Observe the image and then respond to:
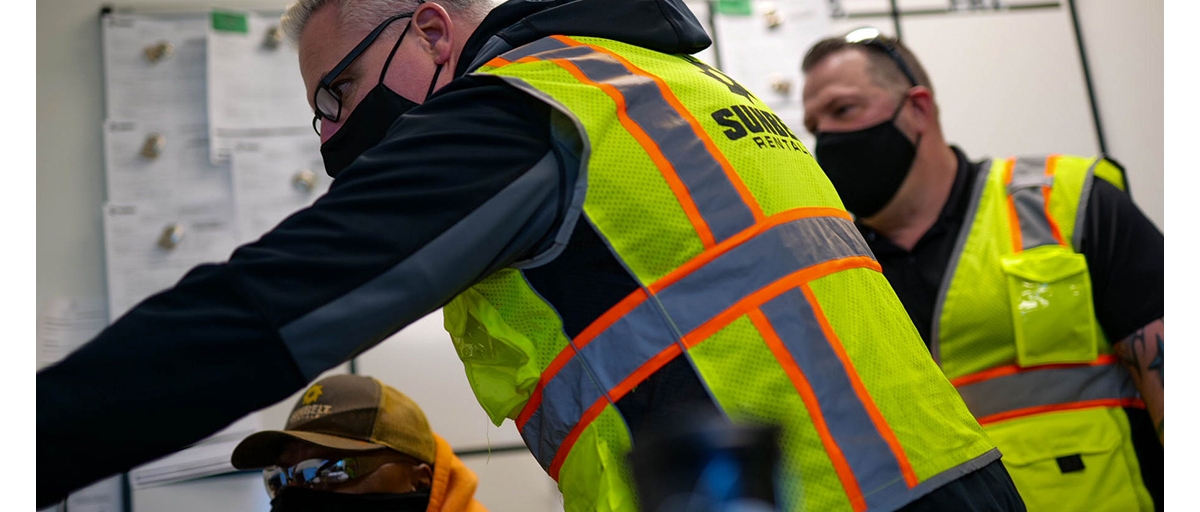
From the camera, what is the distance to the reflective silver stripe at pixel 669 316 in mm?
984

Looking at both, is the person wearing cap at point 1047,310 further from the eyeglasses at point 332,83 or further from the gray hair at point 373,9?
the eyeglasses at point 332,83

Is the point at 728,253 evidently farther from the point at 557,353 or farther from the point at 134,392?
the point at 134,392

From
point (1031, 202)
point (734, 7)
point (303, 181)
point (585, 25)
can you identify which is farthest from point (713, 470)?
point (734, 7)

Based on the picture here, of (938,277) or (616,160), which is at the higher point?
(616,160)

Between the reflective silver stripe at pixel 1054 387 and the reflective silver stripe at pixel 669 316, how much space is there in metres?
1.42

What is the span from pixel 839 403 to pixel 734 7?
2666mm

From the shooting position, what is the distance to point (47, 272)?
3.01 meters

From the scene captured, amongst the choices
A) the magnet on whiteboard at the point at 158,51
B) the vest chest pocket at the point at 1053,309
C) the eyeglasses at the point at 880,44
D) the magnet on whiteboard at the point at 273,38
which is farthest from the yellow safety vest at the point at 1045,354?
the magnet on whiteboard at the point at 158,51

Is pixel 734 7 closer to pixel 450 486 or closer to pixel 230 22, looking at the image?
pixel 230 22

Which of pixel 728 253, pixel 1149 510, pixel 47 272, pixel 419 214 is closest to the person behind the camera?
pixel 419 214

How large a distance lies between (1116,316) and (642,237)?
62.8 inches

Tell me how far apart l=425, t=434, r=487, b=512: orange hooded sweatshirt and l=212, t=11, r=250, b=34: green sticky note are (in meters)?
1.59

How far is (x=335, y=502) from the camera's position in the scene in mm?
2424


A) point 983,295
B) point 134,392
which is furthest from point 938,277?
point 134,392
